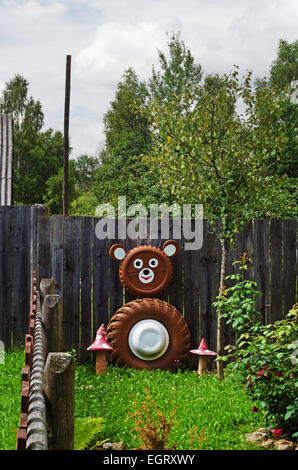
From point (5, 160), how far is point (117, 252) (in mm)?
5953

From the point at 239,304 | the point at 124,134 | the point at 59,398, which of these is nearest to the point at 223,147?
the point at 239,304

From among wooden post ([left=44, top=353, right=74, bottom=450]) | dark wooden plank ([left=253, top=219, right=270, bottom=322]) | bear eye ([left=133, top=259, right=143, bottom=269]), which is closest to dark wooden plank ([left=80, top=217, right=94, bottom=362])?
bear eye ([left=133, top=259, right=143, bottom=269])

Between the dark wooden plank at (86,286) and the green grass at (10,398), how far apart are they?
729 mm

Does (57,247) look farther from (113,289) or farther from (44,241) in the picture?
(113,289)

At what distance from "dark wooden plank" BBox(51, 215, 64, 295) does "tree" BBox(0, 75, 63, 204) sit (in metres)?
27.0

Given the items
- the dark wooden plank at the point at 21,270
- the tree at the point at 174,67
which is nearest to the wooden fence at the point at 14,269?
the dark wooden plank at the point at 21,270

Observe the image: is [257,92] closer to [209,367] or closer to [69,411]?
[209,367]

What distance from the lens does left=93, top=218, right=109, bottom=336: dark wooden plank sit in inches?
229

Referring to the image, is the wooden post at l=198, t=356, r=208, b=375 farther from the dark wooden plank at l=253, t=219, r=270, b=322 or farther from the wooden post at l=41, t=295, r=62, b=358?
the wooden post at l=41, t=295, r=62, b=358

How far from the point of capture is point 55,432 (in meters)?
1.63

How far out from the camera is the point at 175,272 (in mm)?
5883

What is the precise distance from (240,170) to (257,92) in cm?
85

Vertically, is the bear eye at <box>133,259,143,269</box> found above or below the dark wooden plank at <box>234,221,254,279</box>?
below
